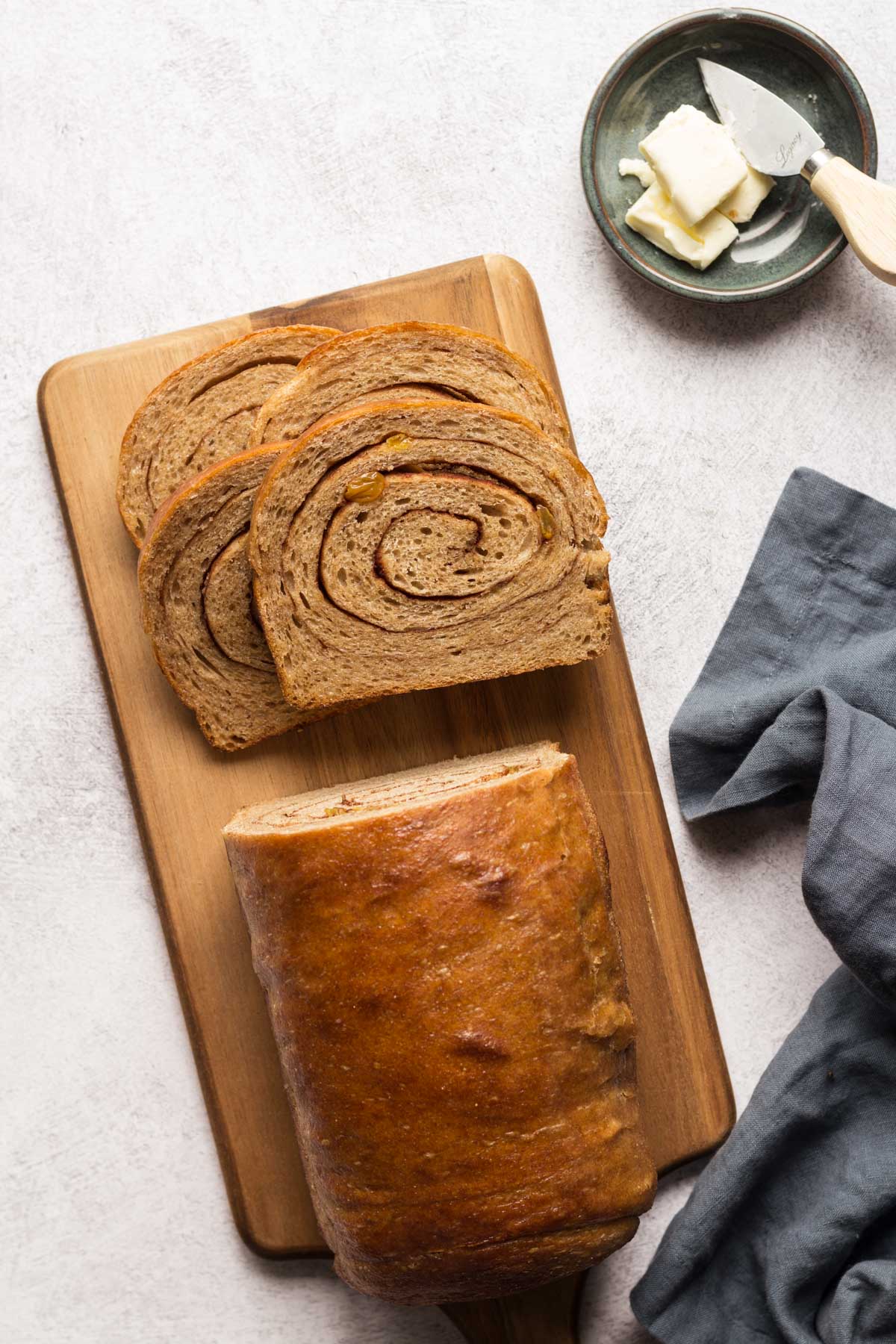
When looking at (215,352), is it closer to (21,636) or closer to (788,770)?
(21,636)

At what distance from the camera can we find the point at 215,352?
100.0 inches

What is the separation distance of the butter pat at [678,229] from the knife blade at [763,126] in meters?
0.16

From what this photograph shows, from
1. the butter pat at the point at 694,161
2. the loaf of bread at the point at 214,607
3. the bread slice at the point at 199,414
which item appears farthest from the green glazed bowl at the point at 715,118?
the loaf of bread at the point at 214,607

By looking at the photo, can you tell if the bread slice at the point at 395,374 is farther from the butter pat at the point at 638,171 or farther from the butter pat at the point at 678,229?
the butter pat at the point at 638,171

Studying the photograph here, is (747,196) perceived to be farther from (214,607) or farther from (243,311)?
(214,607)

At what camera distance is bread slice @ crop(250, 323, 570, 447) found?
95.5 inches

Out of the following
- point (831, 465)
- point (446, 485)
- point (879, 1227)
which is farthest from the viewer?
point (831, 465)

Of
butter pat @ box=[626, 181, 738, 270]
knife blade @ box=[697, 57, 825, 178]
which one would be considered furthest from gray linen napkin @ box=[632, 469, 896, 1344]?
knife blade @ box=[697, 57, 825, 178]

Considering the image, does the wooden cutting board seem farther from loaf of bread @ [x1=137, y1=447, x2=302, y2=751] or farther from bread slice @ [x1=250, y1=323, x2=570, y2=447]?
bread slice @ [x1=250, y1=323, x2=570, y2=447]

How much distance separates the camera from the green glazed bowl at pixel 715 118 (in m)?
2.73

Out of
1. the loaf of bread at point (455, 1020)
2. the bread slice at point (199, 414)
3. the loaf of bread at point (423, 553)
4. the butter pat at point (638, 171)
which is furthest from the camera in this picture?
the butter pat at point (638, 171)

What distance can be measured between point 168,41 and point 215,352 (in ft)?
2.80

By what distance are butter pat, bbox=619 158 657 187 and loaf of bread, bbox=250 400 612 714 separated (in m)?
0.78

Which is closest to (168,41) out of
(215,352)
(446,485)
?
(215,352)
